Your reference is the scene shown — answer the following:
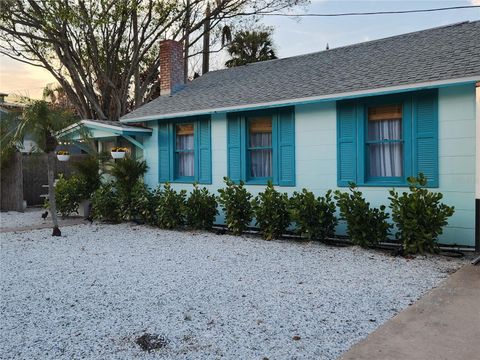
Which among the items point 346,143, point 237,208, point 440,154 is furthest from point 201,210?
point 440,154

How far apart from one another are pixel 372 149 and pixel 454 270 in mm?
2917

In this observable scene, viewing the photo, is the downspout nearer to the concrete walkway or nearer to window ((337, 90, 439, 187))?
window ((337, 90, 439, 187))

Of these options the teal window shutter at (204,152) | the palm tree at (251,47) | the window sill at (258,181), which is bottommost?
the window sill at (258,181)

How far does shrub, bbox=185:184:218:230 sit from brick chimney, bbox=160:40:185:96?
472cm

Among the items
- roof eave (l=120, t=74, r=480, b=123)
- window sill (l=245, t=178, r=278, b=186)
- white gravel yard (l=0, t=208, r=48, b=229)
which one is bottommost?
white gravel yard (l=0, t=208, r=48, b=229)

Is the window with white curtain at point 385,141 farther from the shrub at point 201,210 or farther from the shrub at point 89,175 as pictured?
the shrub at point 89,175

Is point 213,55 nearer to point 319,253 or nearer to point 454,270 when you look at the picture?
point 319,253

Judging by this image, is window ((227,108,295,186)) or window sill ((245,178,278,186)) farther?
window sill ((245,178,278,186))

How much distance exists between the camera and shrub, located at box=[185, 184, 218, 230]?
920 centimetres

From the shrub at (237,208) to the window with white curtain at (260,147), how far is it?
1030 mm

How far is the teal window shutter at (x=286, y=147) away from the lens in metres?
8.94

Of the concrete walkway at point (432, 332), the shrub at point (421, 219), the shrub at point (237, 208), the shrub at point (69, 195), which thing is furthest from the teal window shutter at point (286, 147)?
the shrub at point (69, 195)

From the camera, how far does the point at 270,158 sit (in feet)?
31.1

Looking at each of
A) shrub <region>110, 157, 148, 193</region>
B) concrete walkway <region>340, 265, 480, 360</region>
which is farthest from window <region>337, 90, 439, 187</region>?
shrub <region>110, 157, 148, 193</region>
